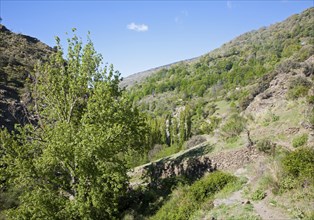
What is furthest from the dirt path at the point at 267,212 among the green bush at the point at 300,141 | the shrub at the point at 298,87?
the shrub at the point at 298,87

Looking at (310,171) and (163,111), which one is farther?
(163,111)

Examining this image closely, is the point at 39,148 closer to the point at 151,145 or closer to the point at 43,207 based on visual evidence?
the point at 43,207

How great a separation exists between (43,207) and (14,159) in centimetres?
304

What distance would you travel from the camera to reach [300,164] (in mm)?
10789

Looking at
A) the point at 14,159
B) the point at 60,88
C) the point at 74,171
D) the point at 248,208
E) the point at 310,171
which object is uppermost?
the point at 60,88

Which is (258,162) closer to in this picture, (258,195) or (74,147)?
(258,195)

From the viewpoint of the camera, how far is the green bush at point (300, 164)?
10445 mm

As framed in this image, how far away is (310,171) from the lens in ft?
34.1

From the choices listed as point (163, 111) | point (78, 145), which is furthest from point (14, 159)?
point (163, 111)

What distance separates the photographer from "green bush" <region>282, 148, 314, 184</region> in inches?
411

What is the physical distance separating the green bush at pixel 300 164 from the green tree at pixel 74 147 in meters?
7.98

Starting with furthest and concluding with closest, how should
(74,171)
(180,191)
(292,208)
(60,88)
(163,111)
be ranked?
1. (163,111)
2. (60,88)
3. (180,191)
4. (74,171)
5. (292,208)

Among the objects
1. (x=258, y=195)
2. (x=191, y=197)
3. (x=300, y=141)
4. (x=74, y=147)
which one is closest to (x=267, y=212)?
(x=258, y=195)

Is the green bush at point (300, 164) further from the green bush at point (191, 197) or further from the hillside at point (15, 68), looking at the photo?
the hillside at point (15, 68)
